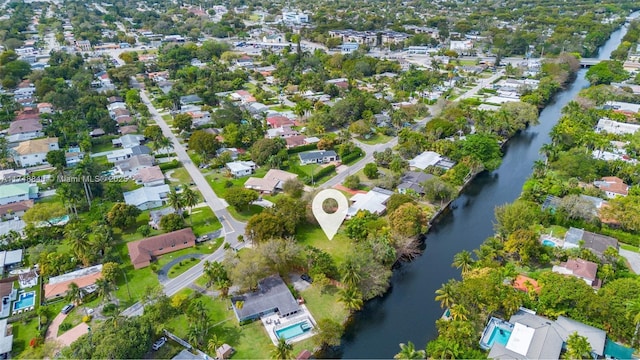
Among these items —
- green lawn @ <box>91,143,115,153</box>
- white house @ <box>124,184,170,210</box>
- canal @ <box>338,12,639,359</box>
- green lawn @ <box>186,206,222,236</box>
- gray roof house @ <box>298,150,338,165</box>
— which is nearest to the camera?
canal @ <box>338,12,639,359</box>

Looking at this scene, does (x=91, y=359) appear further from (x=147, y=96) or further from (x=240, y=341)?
(x=147, y=96)

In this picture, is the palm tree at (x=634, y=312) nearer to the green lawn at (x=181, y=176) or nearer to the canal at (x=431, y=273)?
the canal at (x=431, y=273)

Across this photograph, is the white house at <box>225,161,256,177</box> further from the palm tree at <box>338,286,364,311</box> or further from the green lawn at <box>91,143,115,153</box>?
the palm tree at <box>338,286,364,311</box>

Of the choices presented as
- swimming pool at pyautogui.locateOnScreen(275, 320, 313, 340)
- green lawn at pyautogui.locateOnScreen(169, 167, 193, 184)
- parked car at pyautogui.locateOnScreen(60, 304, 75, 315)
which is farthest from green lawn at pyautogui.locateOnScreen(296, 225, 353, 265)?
parked car at pyautogui.locateOnScreen(60, 304, 75, 315)

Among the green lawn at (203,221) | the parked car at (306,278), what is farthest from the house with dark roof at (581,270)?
the green lawn at (203,221)

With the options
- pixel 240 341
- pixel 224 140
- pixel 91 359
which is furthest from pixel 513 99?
pixel 91 359

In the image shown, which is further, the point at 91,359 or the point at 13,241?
the point at 13,241

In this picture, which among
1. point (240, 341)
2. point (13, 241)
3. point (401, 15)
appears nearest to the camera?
point (240, 341)
